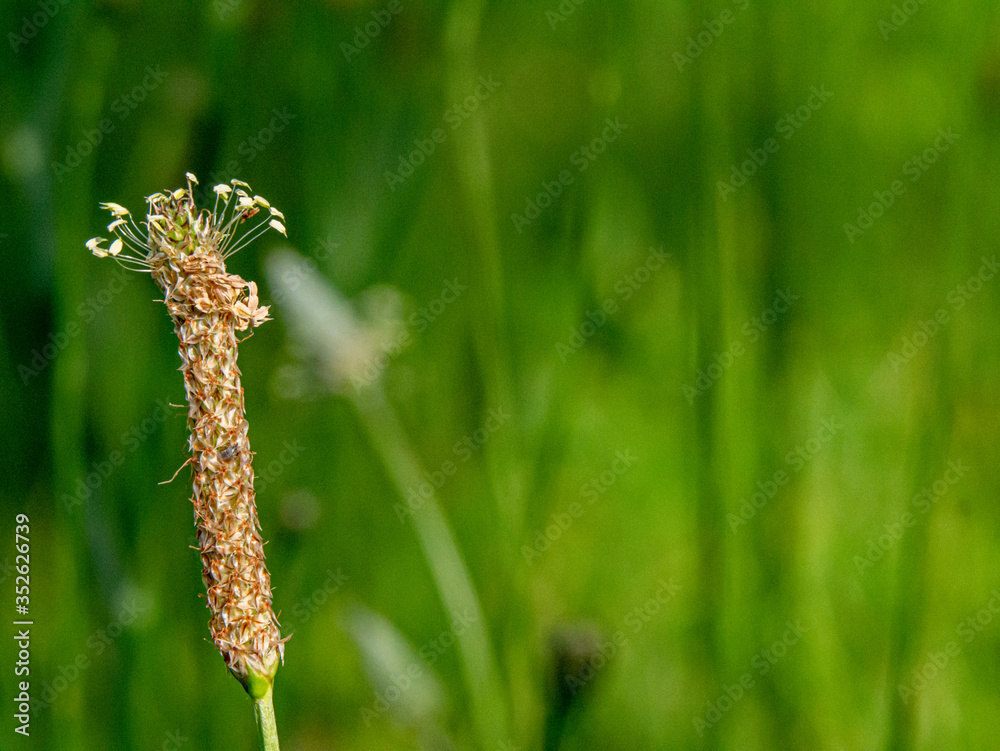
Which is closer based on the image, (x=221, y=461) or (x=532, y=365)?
(x=221, y=461)

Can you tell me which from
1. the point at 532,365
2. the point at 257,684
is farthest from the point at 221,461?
the point at 532,365

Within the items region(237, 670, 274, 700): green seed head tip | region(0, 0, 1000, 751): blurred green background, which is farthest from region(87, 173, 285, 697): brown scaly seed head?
region(0, 0, 1000, 751): blurred green background

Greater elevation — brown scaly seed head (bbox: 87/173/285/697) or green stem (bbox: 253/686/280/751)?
brown scaly seed head (bbox: 87/173/285/697)

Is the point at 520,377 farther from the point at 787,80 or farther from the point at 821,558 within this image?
the point at 787,80

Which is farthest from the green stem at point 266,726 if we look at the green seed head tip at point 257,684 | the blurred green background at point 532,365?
the blurred green background at point 532,365

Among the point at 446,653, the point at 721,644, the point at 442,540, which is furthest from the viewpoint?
the point at 446,653

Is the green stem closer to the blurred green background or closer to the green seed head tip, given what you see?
the green seed head tip

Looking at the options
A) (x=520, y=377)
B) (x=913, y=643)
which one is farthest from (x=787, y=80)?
(x=913, y=643)

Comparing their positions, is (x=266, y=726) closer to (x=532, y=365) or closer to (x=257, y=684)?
(x=257, y=684)
